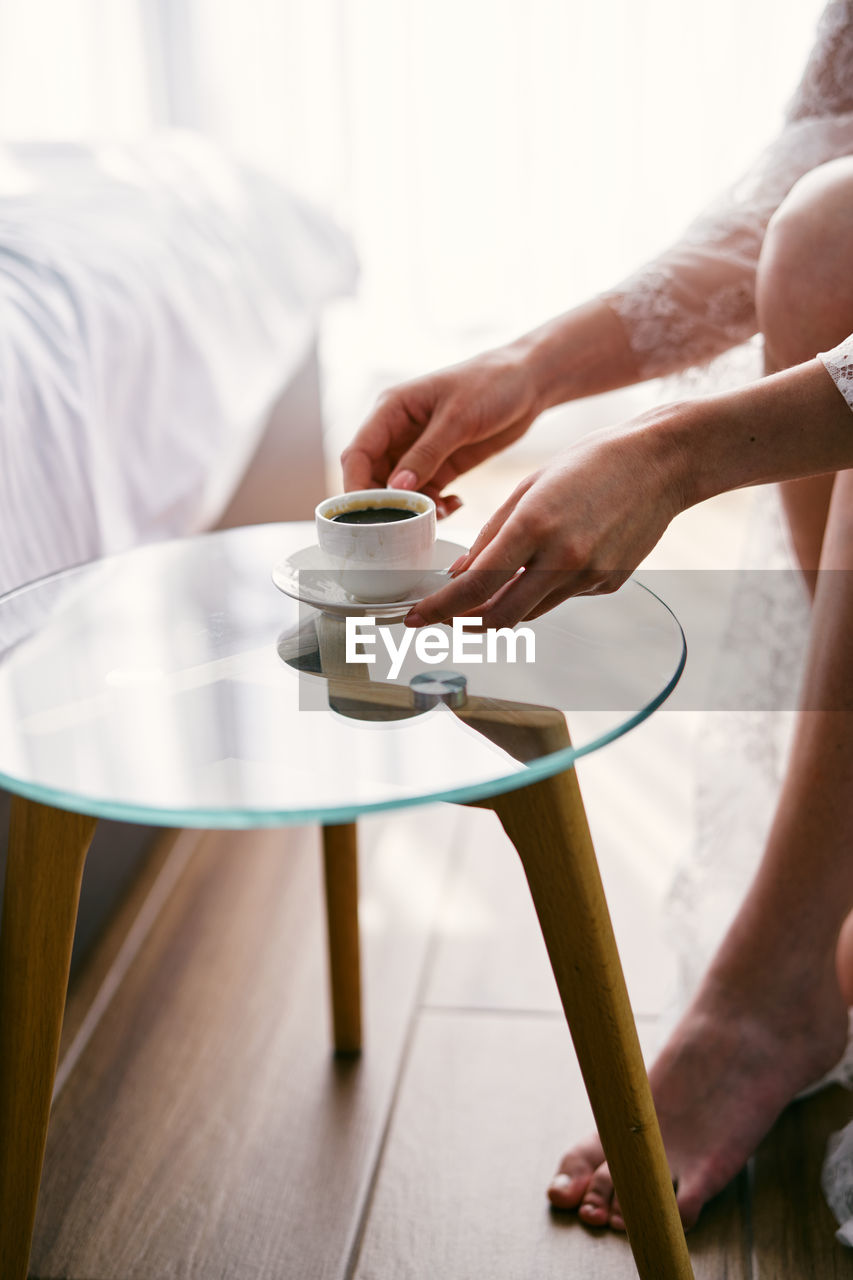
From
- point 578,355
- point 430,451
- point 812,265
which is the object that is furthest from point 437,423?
point 812,265

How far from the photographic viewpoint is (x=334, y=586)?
60cm

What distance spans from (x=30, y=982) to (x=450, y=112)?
1971 mm

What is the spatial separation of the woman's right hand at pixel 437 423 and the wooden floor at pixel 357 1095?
43 centimetres

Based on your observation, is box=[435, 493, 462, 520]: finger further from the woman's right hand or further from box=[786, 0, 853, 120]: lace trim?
box=[786, 0, 853, 120]: lace trim

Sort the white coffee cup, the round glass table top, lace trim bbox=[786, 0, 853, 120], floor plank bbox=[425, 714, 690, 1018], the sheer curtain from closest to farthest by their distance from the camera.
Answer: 1. the round glass table top
2. the white coffee cup
3. lace trim bbox=[786, 0, 853, 120]
4. floor plank bbox=[425, 714, 690, 1018]
5. the sheer curtain

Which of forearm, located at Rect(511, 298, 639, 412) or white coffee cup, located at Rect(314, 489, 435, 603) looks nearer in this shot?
white coffee cup, located at Rect(314, 489, 435, 603)

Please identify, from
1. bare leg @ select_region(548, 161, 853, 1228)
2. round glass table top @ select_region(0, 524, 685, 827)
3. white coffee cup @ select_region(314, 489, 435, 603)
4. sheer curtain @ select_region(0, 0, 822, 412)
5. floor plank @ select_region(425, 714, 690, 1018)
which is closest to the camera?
round glass table top @ select_region(0, 524, 685, 827)

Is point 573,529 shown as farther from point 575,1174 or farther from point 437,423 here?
point 575,1174

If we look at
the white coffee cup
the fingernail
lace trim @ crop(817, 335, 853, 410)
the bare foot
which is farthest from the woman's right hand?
the bare foot

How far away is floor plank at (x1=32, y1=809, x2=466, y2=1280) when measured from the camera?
72 cm

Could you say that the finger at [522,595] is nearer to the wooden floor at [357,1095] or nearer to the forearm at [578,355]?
the forearm at [578,355]

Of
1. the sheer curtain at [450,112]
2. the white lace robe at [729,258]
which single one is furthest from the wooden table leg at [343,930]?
the sheer curtain at [450,112]

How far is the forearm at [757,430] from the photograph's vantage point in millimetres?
539

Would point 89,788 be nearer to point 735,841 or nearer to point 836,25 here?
point 735,841
